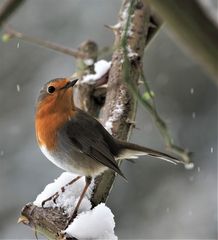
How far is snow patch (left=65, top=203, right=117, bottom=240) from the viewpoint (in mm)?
2160

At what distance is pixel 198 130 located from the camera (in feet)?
23.6

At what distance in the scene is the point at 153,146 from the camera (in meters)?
7.04

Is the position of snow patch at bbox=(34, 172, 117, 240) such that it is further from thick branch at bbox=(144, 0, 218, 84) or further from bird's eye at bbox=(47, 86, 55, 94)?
thick branch at bbox=(144, 0, 218, 84)

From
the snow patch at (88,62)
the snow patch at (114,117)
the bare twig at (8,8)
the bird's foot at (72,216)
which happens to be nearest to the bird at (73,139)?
the snow patch at (114,117)

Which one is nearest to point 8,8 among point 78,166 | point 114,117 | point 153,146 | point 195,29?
point 195,29

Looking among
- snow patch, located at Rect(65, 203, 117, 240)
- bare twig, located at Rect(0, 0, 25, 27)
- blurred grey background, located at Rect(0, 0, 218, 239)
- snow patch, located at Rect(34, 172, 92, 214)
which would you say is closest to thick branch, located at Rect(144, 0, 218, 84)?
bare twig, located at Rect(0, 0, 25, 27)

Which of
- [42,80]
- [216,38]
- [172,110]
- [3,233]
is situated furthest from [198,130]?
[216,38]

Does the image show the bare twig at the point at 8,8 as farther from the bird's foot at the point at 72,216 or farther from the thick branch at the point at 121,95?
the thick branch at the point at 121,95

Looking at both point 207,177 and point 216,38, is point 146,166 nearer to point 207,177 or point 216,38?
point 207,177

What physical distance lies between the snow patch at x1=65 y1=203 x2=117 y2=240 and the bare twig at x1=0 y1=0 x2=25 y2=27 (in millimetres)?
1542

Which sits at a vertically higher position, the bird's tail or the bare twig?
the bird's tail

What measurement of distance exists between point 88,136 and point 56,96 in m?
0.27

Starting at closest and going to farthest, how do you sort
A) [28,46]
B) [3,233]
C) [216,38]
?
[216,38]
[3,233]
[28,46]

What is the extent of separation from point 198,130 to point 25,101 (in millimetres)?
2360
